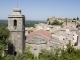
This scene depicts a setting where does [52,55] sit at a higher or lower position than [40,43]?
lower

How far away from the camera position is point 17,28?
2422 centimetres

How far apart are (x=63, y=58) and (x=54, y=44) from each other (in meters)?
6.47

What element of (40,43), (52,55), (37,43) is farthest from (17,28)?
(52,55)

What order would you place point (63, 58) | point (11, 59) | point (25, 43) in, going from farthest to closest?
point (25, 43) < point (11, 59) < point (63, 58)

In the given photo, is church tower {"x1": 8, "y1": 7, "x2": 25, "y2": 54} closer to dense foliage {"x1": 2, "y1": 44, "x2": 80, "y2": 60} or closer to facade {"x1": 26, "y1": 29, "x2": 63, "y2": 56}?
facade {"x1": 26, "y1": 29, "x2": 63, "y2": 56}

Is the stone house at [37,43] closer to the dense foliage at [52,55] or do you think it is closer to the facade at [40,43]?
the facade at [40,43]

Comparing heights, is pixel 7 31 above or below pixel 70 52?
above

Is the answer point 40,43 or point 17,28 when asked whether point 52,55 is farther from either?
point 17,28

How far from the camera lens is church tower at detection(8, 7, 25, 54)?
24.0 meters

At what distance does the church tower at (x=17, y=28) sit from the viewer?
24.0 m

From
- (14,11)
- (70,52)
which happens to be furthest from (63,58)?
(14,11)

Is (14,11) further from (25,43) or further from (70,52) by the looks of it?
(70,52)

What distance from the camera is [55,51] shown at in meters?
25.0

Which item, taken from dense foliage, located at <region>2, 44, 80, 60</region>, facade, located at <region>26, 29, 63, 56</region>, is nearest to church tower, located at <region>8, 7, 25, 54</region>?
facade, located at <region>26, 29, 63, 56</region>
